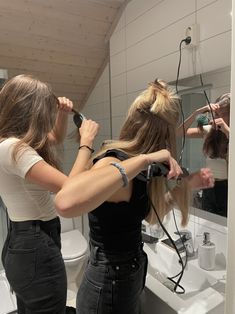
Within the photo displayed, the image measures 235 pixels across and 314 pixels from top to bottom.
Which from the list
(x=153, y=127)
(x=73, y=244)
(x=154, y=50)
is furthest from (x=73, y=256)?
(x=154, y=50)

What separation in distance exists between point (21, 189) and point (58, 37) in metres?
1.69

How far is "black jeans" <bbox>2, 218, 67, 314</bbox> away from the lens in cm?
96

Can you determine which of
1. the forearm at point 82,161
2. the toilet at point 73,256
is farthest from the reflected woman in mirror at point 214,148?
the toilet at point 73,256

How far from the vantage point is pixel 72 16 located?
81.9 inches

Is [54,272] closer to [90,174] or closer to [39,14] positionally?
[90,174]

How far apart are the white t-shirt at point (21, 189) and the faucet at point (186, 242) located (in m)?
0.69

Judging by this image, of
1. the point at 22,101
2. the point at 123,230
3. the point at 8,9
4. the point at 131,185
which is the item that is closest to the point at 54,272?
the point at 123,230

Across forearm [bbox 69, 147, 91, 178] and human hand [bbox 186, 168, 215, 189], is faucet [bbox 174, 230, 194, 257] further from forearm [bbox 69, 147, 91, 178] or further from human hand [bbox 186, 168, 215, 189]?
forearm [bbox 69, 147, 91, 178]

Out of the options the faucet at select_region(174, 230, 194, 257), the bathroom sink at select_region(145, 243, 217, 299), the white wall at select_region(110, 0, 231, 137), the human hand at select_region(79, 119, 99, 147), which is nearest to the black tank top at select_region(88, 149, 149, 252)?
the human hand at select_region(79, 119, 99, 147)

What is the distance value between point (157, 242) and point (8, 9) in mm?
1911

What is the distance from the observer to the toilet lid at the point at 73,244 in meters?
2.05

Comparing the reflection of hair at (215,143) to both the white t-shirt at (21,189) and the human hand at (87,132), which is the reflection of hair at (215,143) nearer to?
the human hand at (87,132)

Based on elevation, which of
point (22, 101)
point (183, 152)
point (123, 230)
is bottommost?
point (123, 230)

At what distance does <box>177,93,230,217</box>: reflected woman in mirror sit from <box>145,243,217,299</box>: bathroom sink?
0.95ft
